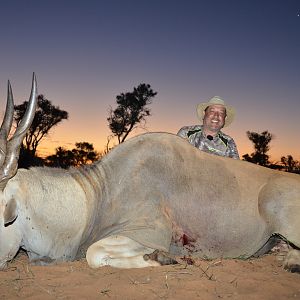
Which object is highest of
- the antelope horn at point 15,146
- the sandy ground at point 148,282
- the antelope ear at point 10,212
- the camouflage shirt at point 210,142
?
the camouflage shirt at point 210,142

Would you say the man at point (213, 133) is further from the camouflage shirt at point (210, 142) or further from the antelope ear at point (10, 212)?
the antelope ear at point (10, 212)

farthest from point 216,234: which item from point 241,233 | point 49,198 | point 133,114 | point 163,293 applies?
point 133,114

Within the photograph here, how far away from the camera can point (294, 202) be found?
12.1ft

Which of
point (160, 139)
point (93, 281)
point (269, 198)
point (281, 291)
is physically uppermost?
point (160, 139)

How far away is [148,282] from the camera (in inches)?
106

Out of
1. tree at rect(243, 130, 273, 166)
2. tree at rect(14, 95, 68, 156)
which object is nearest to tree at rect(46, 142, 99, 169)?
tree at rect(14, 95, 68, 156)

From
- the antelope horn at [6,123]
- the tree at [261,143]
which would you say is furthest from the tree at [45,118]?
the antelope horn at [6,123]

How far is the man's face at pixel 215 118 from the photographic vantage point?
5.88 metres

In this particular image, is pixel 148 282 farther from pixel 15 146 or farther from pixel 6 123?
pixel 6 123

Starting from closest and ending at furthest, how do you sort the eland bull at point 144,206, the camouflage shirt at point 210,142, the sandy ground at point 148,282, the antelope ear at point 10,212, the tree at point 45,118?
the sandy ground at point 148,282, the antelope ear at point 10,212, the eland bull at point 144,206, the camouflage shirt at point 210,142, the tree at point 45,118

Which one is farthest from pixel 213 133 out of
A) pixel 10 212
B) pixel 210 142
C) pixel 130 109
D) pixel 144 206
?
pixel 130 109

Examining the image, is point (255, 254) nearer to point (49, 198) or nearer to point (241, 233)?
point (241, 233)

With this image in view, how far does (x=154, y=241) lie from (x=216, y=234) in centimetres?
63

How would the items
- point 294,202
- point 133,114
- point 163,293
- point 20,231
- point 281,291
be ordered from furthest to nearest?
point 133,114 < point 294,202 < point 20,231 < point 281,291 < point 163,293
